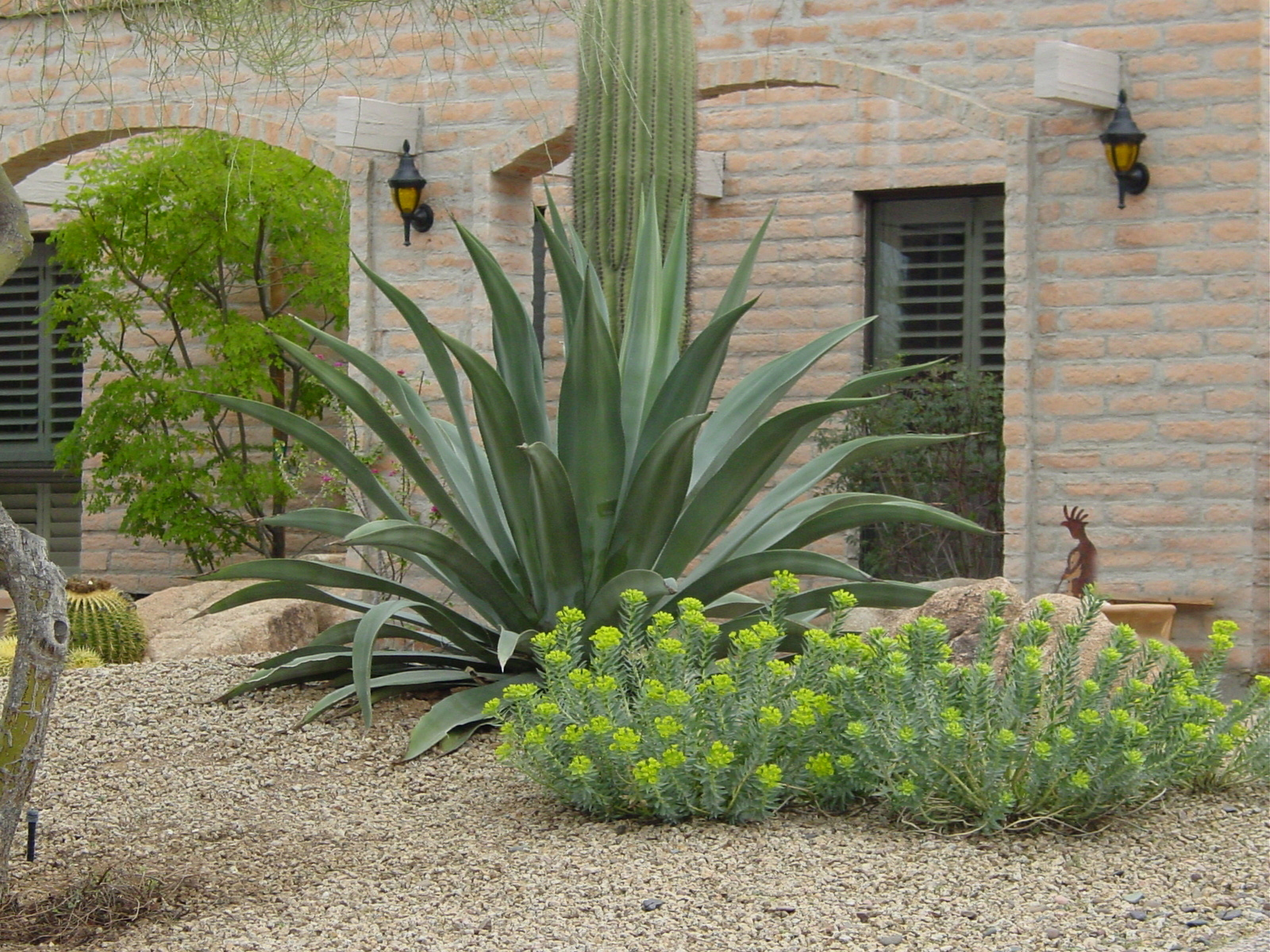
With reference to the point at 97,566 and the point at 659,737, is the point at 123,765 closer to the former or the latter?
the point at 659,737

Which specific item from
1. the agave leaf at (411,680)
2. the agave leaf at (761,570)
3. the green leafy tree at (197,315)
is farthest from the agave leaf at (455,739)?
the green leafy tree at (197,315)

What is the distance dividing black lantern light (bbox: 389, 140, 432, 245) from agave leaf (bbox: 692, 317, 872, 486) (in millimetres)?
3380

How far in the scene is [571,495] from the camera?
4043 millimetres

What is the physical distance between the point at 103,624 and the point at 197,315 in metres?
3.53

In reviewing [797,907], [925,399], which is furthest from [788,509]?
[925,399]

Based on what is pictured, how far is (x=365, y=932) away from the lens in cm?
269

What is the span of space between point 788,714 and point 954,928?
75cm

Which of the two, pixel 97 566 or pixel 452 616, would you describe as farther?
pixel 97 566

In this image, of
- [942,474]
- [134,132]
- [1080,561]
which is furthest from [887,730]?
[134,132]

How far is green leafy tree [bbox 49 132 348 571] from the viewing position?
9039 mm

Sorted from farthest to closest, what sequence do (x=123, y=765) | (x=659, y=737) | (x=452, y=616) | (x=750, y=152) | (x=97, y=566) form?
(x=97, y=566) → (x=750, y=152) → (x=452, y=616) → (x=123, y=765) → (x=659, y=737)

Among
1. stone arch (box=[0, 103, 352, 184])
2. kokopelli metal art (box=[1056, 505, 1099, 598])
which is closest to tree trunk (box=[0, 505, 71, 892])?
kokopelli metal art (box=[1056, 505, 1099, 598])

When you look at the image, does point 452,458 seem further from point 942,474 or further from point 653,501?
point 942,474

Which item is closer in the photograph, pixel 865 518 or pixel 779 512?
pixel 865 518
